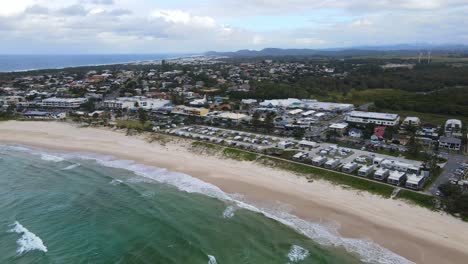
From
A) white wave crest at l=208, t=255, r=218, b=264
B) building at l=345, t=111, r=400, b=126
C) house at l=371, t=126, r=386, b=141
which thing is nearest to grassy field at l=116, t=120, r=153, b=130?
building at l=345, t=111, r=400, b=126

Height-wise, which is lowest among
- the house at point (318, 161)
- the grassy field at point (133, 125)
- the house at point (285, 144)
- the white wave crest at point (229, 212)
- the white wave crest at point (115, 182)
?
the white wave crest at point (229, 212)

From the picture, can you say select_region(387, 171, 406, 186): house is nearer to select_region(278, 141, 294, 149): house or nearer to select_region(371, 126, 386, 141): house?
select_region(278, 141, 294, 149): house

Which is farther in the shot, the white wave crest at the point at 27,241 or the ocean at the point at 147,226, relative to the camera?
the white wave crest at the point at 27,241

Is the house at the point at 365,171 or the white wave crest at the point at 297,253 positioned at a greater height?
the house at the point at 365,171

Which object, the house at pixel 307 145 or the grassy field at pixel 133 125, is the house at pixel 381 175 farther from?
the grassy field at pixel 133 125

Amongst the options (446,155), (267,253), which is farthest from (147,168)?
(446,155)

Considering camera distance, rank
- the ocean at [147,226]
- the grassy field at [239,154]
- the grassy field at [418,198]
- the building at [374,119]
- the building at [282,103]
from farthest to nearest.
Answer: the building at [282,103]
the building at [374,119]
the grassy field at [239,154]
the grassy field at [418,198]
the ocean at [147,226]

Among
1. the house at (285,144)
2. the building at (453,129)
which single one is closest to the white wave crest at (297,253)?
the house at (285,144)
